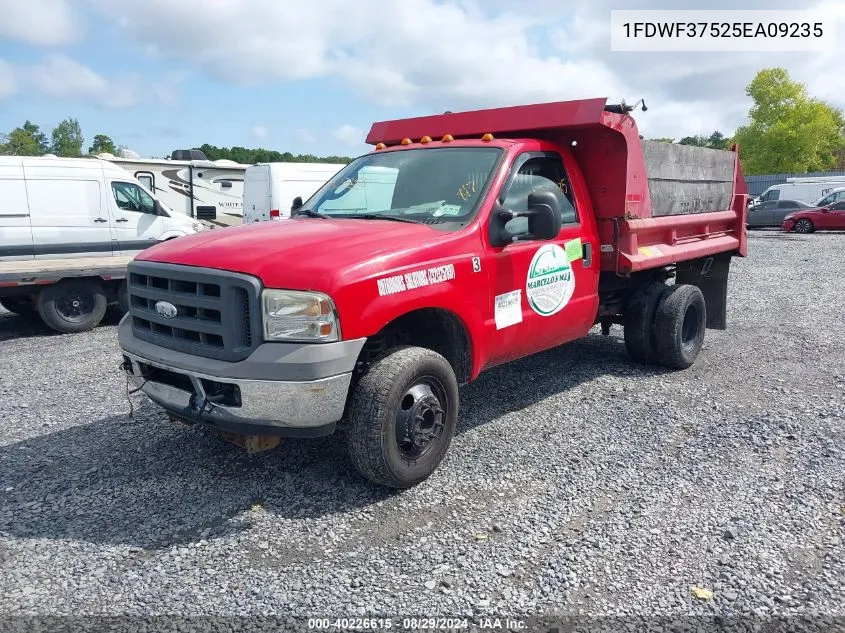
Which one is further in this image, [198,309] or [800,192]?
[800,192]

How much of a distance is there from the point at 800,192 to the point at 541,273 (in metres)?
29.0

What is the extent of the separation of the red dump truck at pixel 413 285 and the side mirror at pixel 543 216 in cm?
1

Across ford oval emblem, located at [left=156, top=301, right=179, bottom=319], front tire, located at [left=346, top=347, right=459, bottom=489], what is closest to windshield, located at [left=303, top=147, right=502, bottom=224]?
front tire, located at [left=346, top=347, right=459, bottom=489]

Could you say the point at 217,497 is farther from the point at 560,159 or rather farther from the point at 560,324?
the point at 560,159

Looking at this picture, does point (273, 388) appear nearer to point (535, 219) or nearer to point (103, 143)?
point (535, 219)

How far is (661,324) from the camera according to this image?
20.7ft

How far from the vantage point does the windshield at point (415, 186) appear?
4.55 metres

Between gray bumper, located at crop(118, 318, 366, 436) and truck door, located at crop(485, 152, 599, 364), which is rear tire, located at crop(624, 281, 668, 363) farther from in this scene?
gray bumper, located at crop(118, 318, 366, 436)

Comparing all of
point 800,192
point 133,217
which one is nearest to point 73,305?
point 133,217

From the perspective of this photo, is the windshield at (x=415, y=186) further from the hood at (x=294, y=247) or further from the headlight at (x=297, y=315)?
the headlight at (x=297, y=315)

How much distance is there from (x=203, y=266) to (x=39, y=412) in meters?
2.93

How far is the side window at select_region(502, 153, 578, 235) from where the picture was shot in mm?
4730

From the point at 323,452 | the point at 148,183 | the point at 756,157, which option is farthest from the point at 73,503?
the point at 756,157

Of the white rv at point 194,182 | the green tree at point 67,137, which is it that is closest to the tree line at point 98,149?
the green tree at point 67,137
